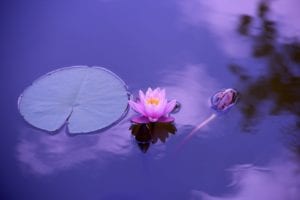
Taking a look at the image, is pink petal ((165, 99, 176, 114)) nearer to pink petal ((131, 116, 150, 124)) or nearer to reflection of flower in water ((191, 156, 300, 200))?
pink petal ((131, 116, 150, 124))

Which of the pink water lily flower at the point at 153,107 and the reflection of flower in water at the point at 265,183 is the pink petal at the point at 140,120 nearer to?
the pink water lily flower at the point at 153,107

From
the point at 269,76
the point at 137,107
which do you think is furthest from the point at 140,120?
the point at 269,76

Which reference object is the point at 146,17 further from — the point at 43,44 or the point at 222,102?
the point at 222,102

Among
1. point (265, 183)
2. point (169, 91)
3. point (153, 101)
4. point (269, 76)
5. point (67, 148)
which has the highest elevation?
point (269, 76)

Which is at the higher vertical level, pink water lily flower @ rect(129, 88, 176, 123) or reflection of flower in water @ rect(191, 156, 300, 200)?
pink water lily flower @ rect(129, 88, 176, 123)

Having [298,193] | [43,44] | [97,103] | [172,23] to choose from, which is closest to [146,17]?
[172,23]

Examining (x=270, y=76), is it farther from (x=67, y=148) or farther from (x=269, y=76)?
(x=67, y=148)

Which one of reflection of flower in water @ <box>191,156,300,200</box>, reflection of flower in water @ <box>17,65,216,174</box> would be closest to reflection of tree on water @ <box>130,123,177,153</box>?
reflection of flower in water @ <box>17,65,216,174</box>

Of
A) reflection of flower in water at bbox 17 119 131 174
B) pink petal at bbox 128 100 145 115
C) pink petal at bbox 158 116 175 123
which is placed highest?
pink petal at bbox 158 116 175 123
